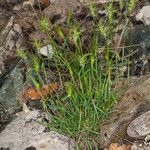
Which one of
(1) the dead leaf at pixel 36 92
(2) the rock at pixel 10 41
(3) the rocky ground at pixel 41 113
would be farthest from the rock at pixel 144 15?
(2) the rock at pixel 10 41

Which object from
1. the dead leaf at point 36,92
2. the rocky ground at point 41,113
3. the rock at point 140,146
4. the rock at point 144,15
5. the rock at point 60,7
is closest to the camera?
the rock at point 140,146

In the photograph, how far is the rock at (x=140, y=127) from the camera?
2840mm

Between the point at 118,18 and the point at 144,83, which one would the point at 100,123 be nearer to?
the point at 144,83

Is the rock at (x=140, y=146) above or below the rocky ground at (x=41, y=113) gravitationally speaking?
below

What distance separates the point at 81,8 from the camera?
381cm

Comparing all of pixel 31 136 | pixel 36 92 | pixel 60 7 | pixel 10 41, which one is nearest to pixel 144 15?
pixel 60 7

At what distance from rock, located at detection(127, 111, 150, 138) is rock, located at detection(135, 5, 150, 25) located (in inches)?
33.7

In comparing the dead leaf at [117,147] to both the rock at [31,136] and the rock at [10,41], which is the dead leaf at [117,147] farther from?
the rock at [10,41]

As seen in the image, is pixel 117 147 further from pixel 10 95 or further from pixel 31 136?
pixel 10 95

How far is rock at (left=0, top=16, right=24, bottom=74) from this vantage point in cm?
372

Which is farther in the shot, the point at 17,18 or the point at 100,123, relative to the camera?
the point at 17,18

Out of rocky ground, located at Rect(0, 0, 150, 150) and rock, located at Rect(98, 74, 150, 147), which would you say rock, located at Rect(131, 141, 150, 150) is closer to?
rocky ground, located at Rect(0, 0, 150, 150)

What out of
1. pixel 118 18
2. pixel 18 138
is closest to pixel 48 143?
pixel 18 138

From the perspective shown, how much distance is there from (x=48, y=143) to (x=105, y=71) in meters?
0.63
